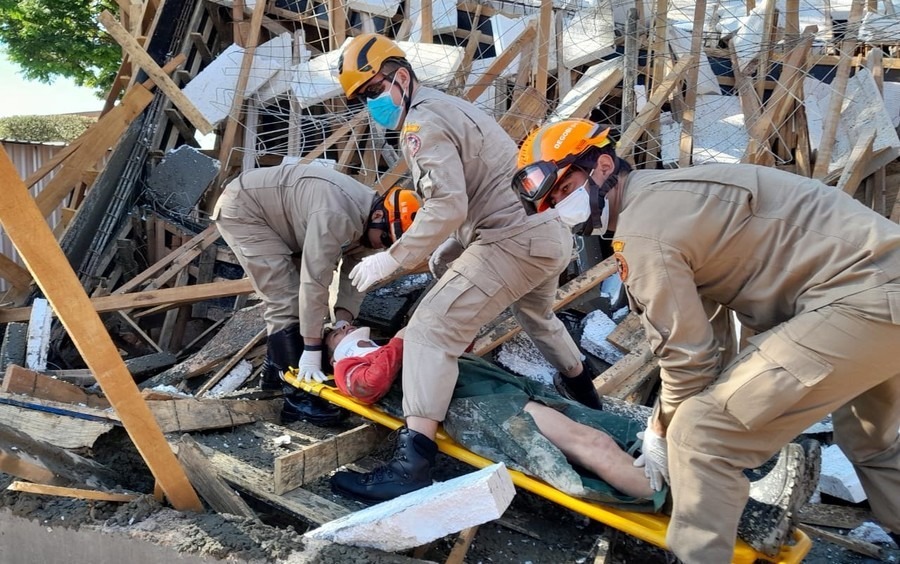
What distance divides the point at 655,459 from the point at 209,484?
1599mm

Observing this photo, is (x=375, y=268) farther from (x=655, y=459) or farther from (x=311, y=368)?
(x=655, y=459)

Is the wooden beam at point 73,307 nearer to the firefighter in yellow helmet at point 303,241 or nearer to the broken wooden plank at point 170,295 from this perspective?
the firefighter in yellow helmet at point 303,241

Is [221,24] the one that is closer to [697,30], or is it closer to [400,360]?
[697,30]

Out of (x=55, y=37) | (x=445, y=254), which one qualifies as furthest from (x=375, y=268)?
(x=55, y=37)

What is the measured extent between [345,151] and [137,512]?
411cm

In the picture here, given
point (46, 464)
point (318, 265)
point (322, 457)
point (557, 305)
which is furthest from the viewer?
point (557, 305)

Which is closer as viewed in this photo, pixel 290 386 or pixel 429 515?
pixel 429 515

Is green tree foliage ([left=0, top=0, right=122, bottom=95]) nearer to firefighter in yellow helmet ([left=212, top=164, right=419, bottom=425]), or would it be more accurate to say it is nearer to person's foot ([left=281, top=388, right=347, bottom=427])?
firefighter in yellow helmet ([left=212, top=164, right=419, bottom=425])

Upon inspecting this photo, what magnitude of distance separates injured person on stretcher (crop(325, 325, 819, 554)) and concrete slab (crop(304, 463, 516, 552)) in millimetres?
413

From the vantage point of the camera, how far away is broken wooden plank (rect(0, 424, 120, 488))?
2348mm

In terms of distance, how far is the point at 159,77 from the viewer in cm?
652

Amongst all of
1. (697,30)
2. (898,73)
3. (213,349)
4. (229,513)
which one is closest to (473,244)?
(229,513)

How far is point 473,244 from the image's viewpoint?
322cm

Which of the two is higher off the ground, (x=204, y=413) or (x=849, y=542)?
(x=204, y=413)
